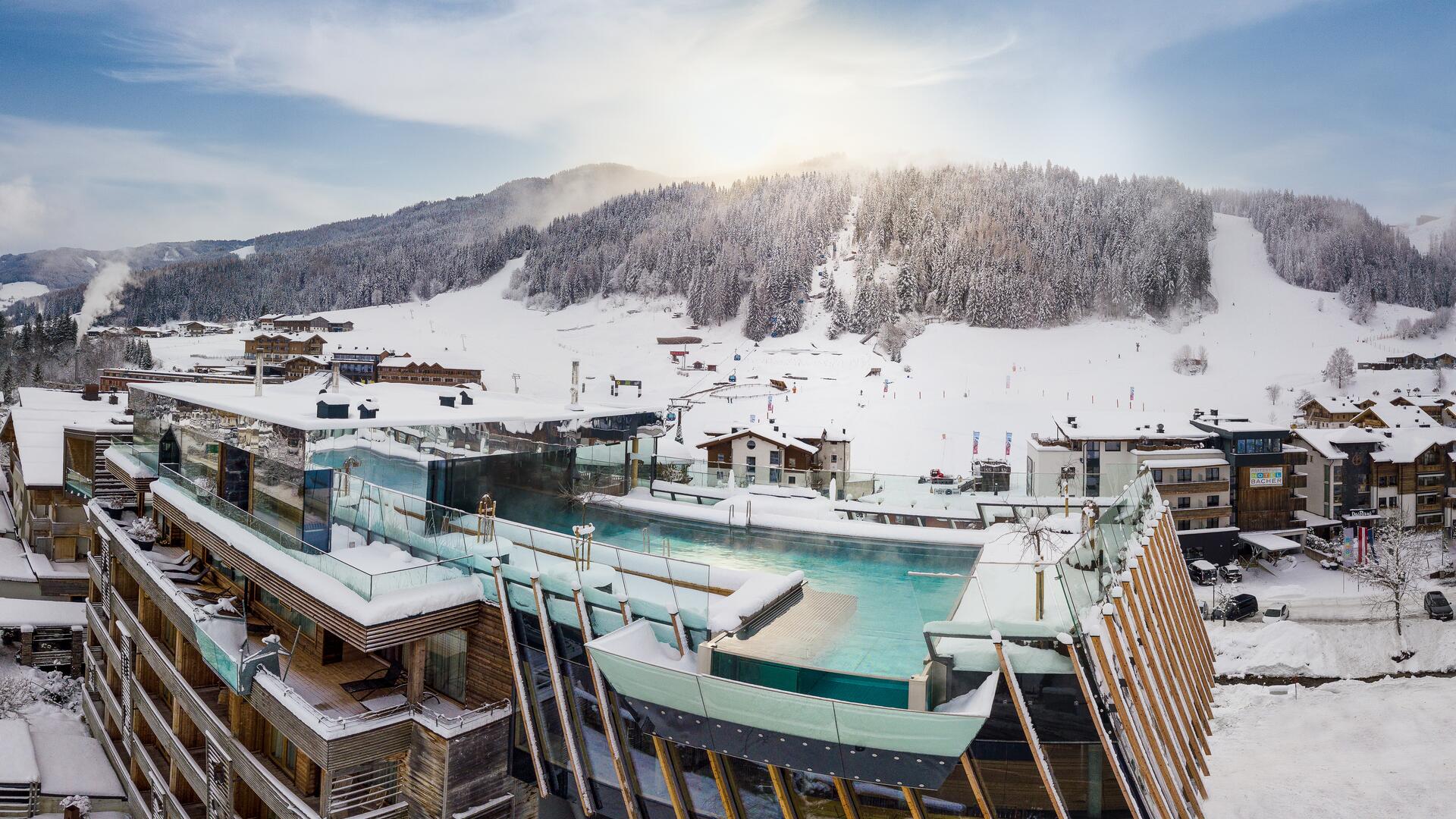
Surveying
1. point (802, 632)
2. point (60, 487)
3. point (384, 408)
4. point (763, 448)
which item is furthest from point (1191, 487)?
point (60, 487)

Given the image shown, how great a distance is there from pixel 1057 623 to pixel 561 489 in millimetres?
8702

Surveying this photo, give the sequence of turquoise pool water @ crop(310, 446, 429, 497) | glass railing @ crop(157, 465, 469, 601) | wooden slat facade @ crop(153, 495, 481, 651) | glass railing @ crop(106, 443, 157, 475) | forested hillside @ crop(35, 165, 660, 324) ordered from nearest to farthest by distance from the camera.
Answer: wooden slat facade @ crop(153, 495, 481, 651), glass railing @ crop(157, 465, 469, 601), turquoise pool water @ crop(310, 446, 429, 497), glass railing @ crop(106, 443, 157, 475), forested hillside @ crop(35, 165, 660, 324)

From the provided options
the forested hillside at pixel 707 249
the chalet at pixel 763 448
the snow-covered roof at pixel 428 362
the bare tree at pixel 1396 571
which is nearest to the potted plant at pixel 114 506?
the chalet at pixel 763 448

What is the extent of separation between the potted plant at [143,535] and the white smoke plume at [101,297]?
5790 inches

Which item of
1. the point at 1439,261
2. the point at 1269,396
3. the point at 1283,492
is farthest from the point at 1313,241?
the point at 1283,492

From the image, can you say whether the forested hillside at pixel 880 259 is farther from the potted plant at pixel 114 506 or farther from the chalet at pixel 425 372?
the potted plant at pixel 114 506

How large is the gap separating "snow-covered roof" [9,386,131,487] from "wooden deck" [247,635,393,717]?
1548cm

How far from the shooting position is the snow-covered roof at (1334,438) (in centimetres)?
3959

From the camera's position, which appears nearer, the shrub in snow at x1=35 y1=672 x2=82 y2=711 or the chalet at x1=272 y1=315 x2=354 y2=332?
the shrub in snow at x1=35 y1=672 x2=82 y2=711

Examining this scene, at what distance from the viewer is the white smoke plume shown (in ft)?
440

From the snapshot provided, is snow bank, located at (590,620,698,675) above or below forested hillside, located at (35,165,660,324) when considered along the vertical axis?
below

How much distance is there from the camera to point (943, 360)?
7875 centimetres

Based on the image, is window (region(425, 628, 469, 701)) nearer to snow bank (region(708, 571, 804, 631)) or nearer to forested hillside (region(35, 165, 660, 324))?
snow bank (region(708, 571, 804, 631))

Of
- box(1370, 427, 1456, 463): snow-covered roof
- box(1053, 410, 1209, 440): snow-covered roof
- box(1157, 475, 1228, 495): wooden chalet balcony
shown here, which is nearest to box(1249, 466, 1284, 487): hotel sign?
box(1157, 475, 1228, 495): wooden chalet balcony
